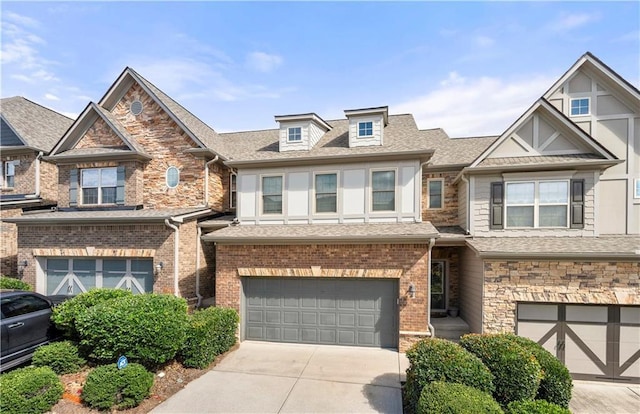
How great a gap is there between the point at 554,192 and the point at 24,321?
15.8 metres

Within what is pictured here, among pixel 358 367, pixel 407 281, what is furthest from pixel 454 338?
pixel 358 367

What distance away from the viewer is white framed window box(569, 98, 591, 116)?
11.1 metres

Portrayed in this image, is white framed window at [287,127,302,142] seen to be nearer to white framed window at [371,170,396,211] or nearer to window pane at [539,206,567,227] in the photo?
white framed window at [371,170,396,211]

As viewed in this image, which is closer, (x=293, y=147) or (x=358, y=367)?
(x=358, y=367)

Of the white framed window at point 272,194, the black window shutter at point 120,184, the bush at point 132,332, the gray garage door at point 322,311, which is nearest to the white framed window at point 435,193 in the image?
the gray garage door at point 322,311

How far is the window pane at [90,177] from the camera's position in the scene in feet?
45.1

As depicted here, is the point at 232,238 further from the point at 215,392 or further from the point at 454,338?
the point at 454,338

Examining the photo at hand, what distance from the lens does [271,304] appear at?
10453mm

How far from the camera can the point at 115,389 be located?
6.55 meters

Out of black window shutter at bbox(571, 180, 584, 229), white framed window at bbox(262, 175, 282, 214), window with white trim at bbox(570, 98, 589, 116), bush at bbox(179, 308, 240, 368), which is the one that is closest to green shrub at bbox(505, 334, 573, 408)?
black window shutter at bbox(571, 180, 584, 229)

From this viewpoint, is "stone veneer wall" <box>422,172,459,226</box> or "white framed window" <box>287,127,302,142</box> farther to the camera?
"stone veneer wall" <box>422,172,459,226</box>

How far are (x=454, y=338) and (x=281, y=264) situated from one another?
635 cm

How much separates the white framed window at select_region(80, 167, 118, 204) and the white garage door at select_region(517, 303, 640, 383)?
16971mm

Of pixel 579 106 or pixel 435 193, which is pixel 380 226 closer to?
pixel 435 193
